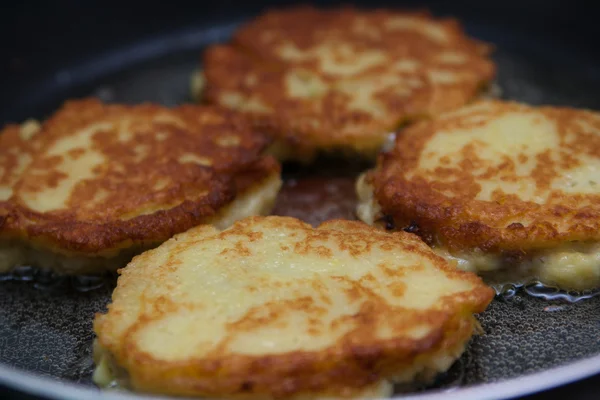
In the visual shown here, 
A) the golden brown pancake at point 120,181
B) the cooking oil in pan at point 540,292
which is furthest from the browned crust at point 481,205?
the golden brown pancake at point 120,181

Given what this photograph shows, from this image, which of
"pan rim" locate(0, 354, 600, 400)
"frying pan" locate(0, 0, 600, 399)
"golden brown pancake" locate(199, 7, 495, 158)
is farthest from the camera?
"golden brown pancake" locate(199, 7, 495, 158)

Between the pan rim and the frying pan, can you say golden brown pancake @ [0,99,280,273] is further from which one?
the pan rim

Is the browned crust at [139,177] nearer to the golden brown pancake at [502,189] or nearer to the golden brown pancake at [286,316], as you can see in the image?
the golden brown pancake at [286,316]

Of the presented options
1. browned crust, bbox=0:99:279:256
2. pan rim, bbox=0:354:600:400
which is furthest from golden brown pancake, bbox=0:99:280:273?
pan rim, bbox=0:354:600:400

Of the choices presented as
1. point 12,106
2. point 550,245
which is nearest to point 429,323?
point 550,245

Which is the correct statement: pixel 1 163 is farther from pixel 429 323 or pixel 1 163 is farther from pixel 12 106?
pixel 429 323
